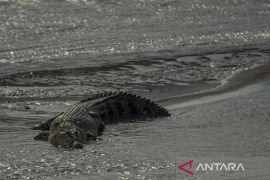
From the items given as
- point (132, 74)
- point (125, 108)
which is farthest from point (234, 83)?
point (125, 108)

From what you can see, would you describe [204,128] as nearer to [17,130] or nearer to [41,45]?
[17,130]

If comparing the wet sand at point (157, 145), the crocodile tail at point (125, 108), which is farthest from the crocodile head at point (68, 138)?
the crocodile tail at point (125, 108)

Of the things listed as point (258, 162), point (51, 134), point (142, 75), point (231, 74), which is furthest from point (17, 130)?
point (231, 74)

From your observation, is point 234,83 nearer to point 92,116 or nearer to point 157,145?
point 92,116

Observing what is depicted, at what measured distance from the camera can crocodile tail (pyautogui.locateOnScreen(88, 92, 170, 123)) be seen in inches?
Answer: 332

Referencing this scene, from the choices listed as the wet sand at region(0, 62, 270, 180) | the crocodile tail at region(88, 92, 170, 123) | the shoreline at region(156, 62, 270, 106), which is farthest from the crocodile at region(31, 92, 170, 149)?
the shoreline at region(156, 62, 270, 106)

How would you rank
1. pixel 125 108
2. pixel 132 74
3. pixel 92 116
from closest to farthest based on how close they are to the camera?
pixel 92 116, pixel 125 108, pixel 132 74

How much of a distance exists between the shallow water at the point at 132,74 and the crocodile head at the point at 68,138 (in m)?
0.11

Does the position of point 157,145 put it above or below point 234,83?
below

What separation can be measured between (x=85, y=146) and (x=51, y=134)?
0.45m

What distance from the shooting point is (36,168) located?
622cm

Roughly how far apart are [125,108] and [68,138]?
1.59 m

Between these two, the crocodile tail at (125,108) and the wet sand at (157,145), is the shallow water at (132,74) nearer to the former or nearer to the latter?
the wet sand at (157,145)

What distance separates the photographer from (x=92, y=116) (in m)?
8.10
